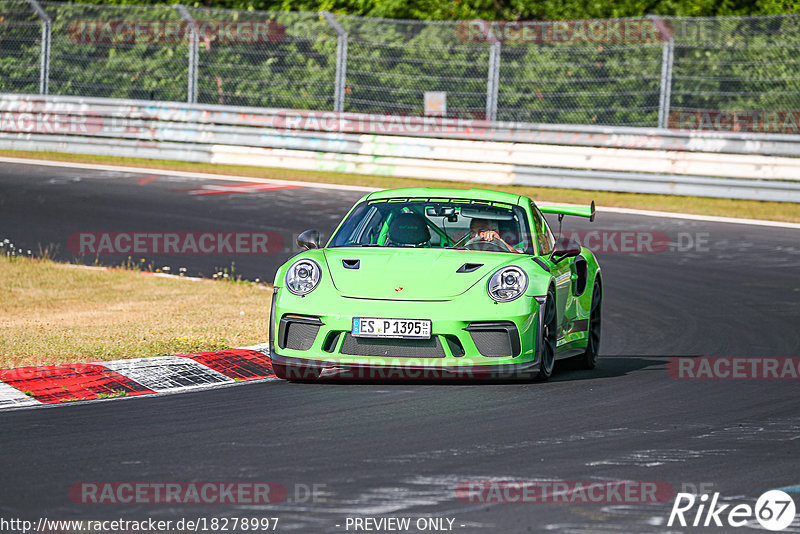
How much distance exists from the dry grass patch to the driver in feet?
6.14

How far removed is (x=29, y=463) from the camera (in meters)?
5.61

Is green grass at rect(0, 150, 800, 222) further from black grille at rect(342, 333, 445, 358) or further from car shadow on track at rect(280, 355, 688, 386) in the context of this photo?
black grille at rect(342, 333, 445, 358)

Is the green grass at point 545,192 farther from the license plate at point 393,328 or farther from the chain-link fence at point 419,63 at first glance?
the license plate at point 393,328

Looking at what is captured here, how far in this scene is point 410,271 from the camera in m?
7.98

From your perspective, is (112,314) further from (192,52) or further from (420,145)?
(192,52)

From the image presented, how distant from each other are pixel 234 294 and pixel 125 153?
38.0 feet

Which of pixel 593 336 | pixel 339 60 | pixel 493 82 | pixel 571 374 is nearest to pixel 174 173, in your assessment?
pixel 339 60

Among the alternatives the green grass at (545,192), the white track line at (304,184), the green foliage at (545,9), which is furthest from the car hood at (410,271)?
the green foliage at (545,9)

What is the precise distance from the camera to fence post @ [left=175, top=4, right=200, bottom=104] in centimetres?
2255

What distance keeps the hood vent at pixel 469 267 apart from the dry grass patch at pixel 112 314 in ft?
6.92

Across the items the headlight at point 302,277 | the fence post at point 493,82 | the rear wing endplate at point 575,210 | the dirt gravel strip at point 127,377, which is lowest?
the dirt gravel strip at point 127,377

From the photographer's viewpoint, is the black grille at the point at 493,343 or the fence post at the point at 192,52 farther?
the fence post at the point at 192,52

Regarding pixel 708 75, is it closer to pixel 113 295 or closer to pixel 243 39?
pixel 243 39

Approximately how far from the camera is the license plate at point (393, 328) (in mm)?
7652
